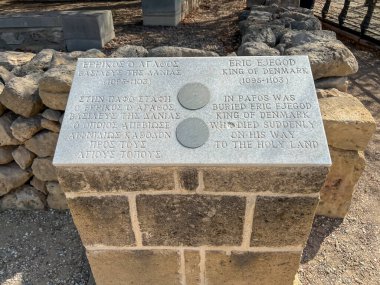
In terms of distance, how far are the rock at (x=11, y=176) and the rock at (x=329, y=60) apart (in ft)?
8.20

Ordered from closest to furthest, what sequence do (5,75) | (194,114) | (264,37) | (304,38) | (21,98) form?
(194,114)
(21,98)
(5,75)
(304,38)
(264,37)

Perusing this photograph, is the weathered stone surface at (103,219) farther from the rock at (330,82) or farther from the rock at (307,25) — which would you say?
the rock at (307,25)

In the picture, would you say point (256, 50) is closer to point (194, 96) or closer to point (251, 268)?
point (194, 96)

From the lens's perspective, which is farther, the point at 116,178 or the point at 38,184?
the point at 38,184

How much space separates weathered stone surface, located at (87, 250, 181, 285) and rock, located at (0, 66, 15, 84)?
1787mm

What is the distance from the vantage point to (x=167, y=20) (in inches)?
237

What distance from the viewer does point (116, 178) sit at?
163 centimetres

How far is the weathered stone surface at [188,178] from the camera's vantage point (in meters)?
1.59

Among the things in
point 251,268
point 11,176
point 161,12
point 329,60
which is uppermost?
point 329,60

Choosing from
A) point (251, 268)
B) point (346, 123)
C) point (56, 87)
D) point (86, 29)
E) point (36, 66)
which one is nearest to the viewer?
point (251, 268)

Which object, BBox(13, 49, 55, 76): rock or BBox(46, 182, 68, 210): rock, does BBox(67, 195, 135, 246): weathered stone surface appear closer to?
BBox(46, 182, 68, 210): rock

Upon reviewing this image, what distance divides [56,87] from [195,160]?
4.50ft

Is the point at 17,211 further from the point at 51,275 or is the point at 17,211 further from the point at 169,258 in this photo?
the point at 169,258

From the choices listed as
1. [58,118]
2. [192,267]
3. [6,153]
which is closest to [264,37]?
[58,118]
